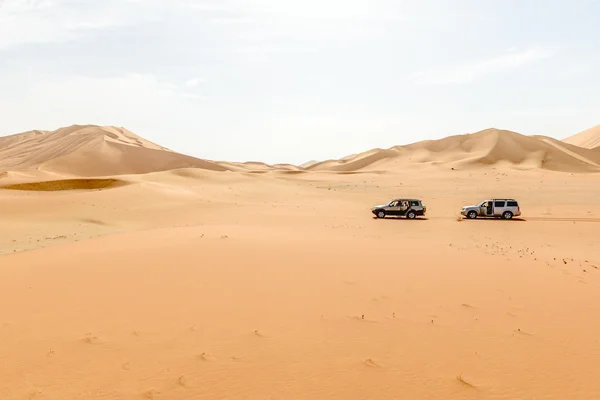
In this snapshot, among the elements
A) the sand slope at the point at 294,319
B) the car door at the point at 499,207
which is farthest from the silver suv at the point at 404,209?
the sand slope at the point at 294,319

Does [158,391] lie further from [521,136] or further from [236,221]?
[521,136]

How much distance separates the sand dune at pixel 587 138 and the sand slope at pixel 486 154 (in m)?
38.2

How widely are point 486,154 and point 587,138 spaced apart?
289 feet

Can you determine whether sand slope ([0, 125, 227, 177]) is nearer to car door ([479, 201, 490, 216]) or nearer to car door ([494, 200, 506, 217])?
car door ([479, 201, 490, 216])

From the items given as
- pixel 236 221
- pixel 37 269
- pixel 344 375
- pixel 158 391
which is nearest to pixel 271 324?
pixel 344 375

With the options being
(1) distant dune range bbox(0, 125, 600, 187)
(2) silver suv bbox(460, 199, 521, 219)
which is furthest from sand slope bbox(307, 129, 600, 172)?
(2) silver suv bbox(460, 199, 521, 219)

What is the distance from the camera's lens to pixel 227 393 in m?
4.71

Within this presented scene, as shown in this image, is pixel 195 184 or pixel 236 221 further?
pixel 195 184

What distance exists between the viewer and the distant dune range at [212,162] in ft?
258

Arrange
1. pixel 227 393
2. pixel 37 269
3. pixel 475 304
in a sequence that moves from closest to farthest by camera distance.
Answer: pixel 227 393 < pixel 475 304 < pixel 37 269

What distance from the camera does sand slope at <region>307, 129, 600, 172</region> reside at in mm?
79875

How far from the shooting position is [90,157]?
83125 millimetres

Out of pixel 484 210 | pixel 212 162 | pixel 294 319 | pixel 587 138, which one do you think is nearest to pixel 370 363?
pixel 294 319

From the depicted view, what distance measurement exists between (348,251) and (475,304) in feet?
16.6
